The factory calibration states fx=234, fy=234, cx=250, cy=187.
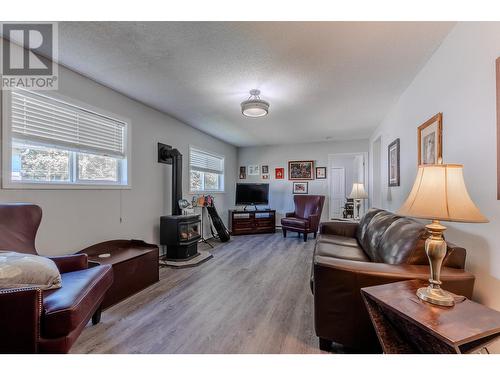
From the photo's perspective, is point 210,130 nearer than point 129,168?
No

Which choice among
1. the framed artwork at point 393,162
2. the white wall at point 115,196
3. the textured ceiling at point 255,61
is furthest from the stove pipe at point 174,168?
the framed artwork at point 393,162

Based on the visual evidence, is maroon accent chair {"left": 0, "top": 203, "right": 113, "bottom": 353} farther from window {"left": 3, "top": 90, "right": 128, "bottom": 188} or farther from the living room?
window {"left": 3, "top": 90, "right": 128, "bottom": 188}

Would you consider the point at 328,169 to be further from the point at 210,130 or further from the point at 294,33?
the point at 294,33

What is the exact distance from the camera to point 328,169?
19.8 feet

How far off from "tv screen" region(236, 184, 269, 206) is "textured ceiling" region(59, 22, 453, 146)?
2.67 metres

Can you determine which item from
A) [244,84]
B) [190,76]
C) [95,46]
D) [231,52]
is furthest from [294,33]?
[95,46]

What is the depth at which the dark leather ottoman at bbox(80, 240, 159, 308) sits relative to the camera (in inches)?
89.4

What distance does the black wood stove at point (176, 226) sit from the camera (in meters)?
3.52

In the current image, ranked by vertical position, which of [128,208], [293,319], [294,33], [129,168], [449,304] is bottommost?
[293,319]

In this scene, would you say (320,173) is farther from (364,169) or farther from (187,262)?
(187,262)

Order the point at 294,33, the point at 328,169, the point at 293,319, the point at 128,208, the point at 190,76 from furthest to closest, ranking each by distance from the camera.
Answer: the point at 328,169, the point at 128,208, the point at 190,76, the point at 293,319, the point at 294,33

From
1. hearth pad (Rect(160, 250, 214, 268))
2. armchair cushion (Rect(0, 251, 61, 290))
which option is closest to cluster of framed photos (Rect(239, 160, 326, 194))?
hearth pad (Rect(160, 250, 214, 268))

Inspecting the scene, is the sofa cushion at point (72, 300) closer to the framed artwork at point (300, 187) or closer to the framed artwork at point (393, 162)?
the framed artwork at point (393, 162)
